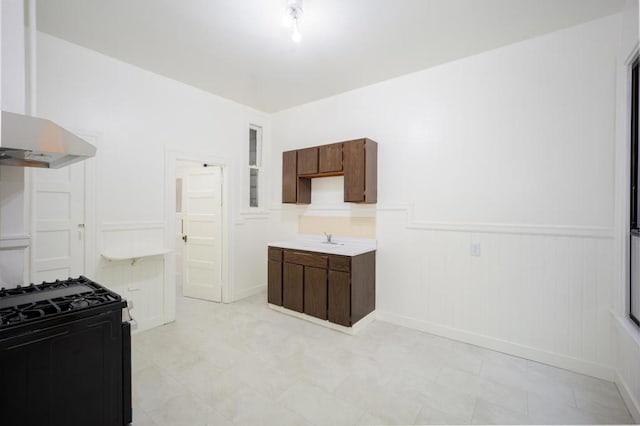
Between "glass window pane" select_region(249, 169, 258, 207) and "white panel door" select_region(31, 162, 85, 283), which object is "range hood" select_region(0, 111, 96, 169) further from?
"glass window pane" select_region(249, 169, 258, 207)

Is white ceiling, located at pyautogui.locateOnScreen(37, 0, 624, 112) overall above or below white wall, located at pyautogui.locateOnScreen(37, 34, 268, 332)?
above

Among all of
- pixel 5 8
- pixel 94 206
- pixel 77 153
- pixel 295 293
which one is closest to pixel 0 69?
pixel 5 8

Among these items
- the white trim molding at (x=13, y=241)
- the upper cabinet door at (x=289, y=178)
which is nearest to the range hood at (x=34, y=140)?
the white trim molding at (x=13, y=241)

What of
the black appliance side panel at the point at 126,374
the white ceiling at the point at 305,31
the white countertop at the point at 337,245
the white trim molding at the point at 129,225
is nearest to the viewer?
the black appliance side panel at the point at 126,374

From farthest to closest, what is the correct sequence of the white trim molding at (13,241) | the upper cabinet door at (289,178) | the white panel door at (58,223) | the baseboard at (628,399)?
the upper cabinet door at (289,178) → the white panel door at (58,223) → the baseboard at (628,399) → the white trim molding at (13,241)

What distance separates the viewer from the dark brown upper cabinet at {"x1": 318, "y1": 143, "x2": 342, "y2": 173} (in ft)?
12.1

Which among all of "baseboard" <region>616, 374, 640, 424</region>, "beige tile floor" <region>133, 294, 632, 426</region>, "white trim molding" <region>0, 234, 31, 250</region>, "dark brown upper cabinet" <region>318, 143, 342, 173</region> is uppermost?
"dark brown upper cabinet" <region>318, 143, 342, 173</region>

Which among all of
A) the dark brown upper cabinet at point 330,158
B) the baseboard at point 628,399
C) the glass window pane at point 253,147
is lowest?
the baseboard at point 628,399

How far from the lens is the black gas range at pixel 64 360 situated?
47.1 inches

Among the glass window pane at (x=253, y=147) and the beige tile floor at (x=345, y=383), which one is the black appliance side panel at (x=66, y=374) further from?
the glass window pane at (x=253, y=147)

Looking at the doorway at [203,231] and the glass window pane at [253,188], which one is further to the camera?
the glass window pane at [253,188]

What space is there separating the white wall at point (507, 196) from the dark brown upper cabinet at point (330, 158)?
0.50 meters

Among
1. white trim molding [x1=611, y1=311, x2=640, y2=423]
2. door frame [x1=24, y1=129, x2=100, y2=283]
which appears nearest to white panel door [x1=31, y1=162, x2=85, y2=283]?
door frame [x1=24, y1=129, x2=100, y2=283]

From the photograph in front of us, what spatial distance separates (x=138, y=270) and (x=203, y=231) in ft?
4.05
